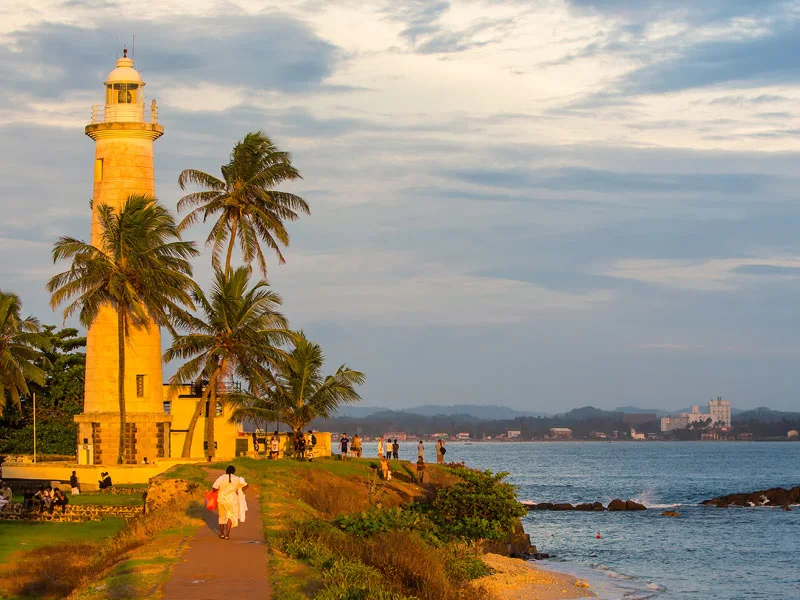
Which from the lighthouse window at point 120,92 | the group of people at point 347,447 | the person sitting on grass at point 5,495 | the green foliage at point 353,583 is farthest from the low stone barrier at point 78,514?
the lighthouse window at point 120,92

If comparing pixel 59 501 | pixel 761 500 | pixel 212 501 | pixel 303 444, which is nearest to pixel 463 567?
pixel 212 501

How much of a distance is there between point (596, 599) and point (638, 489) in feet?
222

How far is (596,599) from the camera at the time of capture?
113 feet

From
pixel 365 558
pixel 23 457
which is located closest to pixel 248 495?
pixel 365 558

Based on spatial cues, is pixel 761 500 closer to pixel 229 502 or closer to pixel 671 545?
pixel 671 545

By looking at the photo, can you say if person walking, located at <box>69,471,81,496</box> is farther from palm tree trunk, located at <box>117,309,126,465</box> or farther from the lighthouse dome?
the lighthouse dome

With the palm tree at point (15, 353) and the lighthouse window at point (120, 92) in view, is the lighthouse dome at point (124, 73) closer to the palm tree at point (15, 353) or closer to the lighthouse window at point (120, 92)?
the lighthouse window at point (120, 92)

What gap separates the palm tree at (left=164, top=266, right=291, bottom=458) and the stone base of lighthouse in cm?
144

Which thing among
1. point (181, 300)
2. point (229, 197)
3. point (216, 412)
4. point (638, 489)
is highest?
point (229, 197)

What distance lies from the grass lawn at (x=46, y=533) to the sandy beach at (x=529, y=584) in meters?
11.0

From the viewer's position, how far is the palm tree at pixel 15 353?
51.6 meters

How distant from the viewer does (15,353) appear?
178 feet

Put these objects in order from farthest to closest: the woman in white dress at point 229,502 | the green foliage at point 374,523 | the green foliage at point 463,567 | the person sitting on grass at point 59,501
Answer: the person sitting on grass at point 59,501
the green foliage at point 463,567
the green foliage at point 374,523
the woman in white dress at point 229,502

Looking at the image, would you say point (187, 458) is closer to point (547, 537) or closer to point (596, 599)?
point (596, 599)
